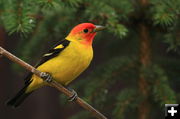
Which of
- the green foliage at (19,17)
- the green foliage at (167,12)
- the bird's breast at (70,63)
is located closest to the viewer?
the green foliage at (19,17)

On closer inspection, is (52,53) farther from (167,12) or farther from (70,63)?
(167,12)

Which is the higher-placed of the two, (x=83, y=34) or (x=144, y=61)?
(x=83, y=34)

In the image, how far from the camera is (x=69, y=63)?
62.1 inches

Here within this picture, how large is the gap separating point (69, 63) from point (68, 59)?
1.0 inches

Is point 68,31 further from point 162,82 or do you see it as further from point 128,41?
point 162,82

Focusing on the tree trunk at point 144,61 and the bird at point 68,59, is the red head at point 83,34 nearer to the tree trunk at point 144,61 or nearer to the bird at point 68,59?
the bird at point 68,59

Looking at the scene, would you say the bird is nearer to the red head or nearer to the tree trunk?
the red head

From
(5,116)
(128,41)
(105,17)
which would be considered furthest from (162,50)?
(5,116)

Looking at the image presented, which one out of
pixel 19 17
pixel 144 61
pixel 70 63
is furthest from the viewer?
pixel 144 61

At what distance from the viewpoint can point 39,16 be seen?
6.09 ft

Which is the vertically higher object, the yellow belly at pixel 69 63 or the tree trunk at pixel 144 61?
the yellow belly at pixel 69 63

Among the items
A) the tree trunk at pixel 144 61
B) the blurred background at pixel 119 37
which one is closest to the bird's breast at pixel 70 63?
the blurred background at pixel 119 37

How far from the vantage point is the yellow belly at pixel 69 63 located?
1.56 meters

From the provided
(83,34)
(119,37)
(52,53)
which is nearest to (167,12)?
(119,37)
